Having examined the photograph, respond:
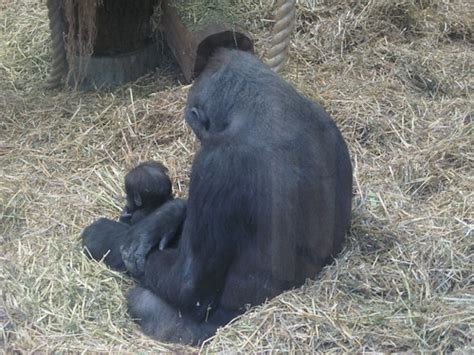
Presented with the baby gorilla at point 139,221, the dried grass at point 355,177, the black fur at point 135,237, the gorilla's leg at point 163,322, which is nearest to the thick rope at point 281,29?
the dried grass at point 355,177

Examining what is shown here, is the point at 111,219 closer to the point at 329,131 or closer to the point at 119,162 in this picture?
the point at 119,162

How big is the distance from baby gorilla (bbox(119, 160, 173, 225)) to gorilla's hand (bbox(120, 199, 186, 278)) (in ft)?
0.35

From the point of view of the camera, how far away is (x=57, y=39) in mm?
4641

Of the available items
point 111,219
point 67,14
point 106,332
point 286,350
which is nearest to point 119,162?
point 111,219

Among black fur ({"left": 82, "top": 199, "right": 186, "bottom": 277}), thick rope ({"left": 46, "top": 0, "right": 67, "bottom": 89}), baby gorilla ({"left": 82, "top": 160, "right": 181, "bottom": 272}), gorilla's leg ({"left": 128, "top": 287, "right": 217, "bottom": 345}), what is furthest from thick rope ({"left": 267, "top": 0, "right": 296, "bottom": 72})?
thick rope ({"left": 46, "top": 0, "right": 67, "bottom": 89})

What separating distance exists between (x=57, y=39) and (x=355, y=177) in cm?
196

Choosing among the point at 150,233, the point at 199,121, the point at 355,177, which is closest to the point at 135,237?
the point at 150,233

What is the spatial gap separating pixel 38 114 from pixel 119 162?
2.43 ft

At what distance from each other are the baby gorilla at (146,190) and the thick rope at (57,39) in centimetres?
151

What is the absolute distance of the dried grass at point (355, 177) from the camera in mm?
2758

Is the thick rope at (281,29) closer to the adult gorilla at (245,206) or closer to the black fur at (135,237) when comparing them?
→ the adult gorilla at (245,206)

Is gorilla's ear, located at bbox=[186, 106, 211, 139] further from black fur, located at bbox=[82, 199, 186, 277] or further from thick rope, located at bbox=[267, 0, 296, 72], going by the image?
thick rope, located at bbox=[267, 0, 296, 72]

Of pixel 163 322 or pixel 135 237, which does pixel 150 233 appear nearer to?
pixel 135 237

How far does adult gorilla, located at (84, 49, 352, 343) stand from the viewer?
9.07 ft
